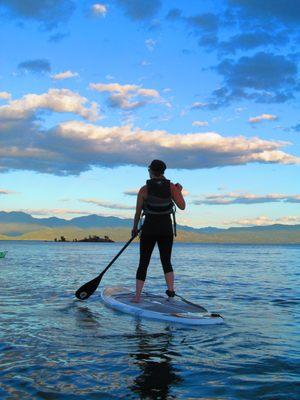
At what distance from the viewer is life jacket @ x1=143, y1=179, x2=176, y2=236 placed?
10070 millimetres

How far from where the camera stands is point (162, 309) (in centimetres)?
941

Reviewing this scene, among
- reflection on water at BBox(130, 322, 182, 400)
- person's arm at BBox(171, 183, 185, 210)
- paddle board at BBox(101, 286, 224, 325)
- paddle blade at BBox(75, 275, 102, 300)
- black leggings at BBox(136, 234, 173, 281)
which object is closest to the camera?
reflection on water at BBox(130, 322, 182, 400)

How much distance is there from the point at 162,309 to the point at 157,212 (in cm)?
210

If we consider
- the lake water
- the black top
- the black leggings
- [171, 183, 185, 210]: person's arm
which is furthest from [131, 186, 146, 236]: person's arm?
the lake water

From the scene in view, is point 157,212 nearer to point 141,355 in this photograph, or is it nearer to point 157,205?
point 157,205

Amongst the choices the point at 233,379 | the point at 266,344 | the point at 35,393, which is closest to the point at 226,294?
the point at 266,344

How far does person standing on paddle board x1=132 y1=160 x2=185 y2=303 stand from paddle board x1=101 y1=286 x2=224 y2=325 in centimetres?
49

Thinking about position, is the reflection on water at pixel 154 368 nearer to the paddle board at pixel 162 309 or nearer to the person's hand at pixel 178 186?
the paddle board at pixel 162 309

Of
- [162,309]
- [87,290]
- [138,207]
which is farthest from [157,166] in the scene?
[87,290]

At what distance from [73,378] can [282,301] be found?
28.3ft

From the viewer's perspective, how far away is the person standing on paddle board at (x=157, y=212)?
10.1m

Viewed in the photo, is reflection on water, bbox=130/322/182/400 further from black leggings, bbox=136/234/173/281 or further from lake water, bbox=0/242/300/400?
black leggings, bbox=136/234/173/281

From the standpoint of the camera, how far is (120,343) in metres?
6.95

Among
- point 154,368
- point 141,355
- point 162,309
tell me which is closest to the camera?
point 154,368
